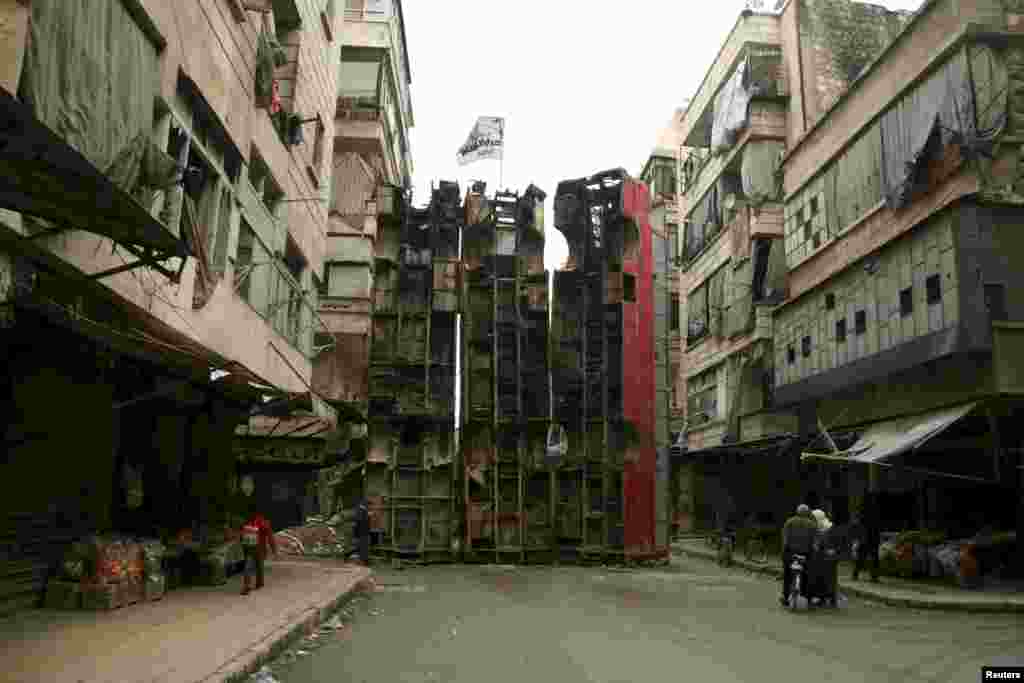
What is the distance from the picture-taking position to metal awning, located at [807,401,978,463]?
1335cm

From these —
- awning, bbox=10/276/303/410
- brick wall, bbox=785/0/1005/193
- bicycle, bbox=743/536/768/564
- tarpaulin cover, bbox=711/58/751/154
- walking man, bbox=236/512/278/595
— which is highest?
tarpaulin cover, bbox=711/58/751/154

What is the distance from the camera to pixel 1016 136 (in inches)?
562

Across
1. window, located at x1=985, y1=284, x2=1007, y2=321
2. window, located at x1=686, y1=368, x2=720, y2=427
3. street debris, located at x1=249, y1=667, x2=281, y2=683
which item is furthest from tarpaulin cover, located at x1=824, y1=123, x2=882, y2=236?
street debris, located at x1=249, y1=667, x2=281, y2=683

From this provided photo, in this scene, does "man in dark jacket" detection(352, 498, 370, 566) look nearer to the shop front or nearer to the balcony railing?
the shop front

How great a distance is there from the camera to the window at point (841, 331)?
61.5 ft

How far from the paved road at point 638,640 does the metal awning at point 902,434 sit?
2732mm

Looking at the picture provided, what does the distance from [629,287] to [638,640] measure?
12806 mm

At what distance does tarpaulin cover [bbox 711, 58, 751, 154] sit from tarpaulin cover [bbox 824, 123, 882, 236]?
329 inches

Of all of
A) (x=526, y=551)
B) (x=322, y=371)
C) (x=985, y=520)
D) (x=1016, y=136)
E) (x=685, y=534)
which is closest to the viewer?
(x=1016, y=136)

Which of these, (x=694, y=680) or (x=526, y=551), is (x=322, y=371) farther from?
(x=694, y=680)

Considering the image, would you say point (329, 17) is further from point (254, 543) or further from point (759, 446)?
point (759, 446)

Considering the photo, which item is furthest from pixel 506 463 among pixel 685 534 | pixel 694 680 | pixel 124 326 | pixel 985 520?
pixel 685 534

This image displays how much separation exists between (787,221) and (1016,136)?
913 centimetres

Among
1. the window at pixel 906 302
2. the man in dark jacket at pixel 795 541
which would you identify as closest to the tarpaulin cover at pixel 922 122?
the window at pixel 906 302
